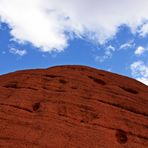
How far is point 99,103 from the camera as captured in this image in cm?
2675

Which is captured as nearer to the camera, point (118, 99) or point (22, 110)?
point (22, 110)

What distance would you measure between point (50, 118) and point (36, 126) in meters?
1.18

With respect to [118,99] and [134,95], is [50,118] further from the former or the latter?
[134,95]

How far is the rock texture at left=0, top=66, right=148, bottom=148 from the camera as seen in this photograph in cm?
2264

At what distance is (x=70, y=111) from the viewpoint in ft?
82.5

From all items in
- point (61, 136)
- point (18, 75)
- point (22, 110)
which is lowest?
point (61, 136)

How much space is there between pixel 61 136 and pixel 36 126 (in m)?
1.50

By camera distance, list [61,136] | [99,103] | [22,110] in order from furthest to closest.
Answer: [99,103] → [22,110] → [61,136]

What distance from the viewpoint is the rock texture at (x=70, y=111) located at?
22.6 m

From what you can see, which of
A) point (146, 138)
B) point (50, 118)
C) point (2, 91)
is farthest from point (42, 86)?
point (146, 138)

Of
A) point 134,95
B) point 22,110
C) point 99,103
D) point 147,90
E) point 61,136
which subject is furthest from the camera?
point 147,90

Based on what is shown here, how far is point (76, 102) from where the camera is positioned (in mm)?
26188

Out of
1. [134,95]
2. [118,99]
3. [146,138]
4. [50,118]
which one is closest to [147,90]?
[134,95]

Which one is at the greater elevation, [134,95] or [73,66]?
[73,66]
